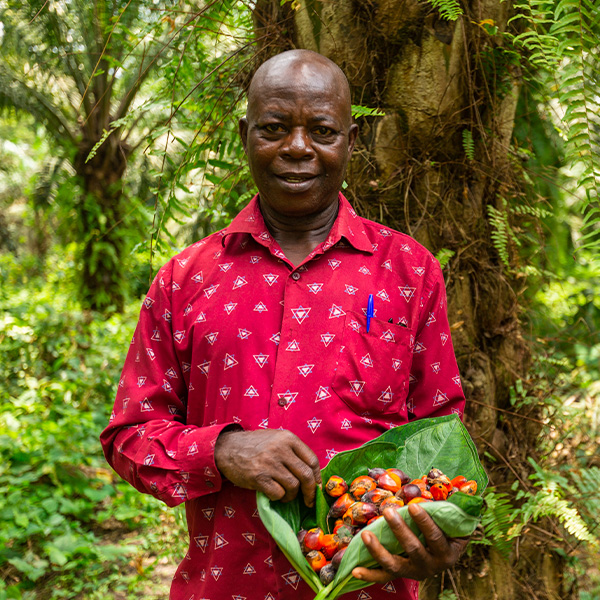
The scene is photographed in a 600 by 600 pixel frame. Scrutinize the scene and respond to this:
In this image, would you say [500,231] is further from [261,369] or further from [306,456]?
[306,456]

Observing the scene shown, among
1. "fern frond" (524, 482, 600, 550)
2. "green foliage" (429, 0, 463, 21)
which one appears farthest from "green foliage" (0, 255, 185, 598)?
"green foliage" (429, 0, 463, 21)

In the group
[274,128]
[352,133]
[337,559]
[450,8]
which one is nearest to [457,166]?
[450,8]

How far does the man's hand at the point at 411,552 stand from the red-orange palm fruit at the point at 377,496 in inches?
3.8

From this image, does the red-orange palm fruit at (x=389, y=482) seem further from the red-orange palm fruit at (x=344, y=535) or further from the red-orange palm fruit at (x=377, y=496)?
the red-orange palm fruit at (x=344, y=535)

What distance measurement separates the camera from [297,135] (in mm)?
1688

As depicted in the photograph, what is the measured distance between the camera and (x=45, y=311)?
6.34 m

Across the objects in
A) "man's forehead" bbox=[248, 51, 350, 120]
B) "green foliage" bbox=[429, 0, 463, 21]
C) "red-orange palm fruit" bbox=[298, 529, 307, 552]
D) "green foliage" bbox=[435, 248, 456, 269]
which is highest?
"green foliage" bbox=[429, 0, 463, 21]

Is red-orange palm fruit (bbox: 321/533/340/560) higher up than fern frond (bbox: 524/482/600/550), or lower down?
higher up

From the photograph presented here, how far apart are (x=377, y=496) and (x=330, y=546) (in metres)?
0.15

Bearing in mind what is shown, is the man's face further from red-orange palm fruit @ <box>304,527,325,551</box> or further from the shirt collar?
red-orange palm fruit @ <box>304,527,325,551</box>

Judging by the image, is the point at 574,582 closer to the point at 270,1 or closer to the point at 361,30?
the point at 361,30

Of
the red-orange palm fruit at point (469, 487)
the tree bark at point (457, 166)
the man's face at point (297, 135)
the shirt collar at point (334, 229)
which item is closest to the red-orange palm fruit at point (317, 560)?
the red-orange palm fruit at point (469, 487)

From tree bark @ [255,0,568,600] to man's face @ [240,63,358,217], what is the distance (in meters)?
0.70

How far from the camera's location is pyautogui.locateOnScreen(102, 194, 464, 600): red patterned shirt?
158cm
